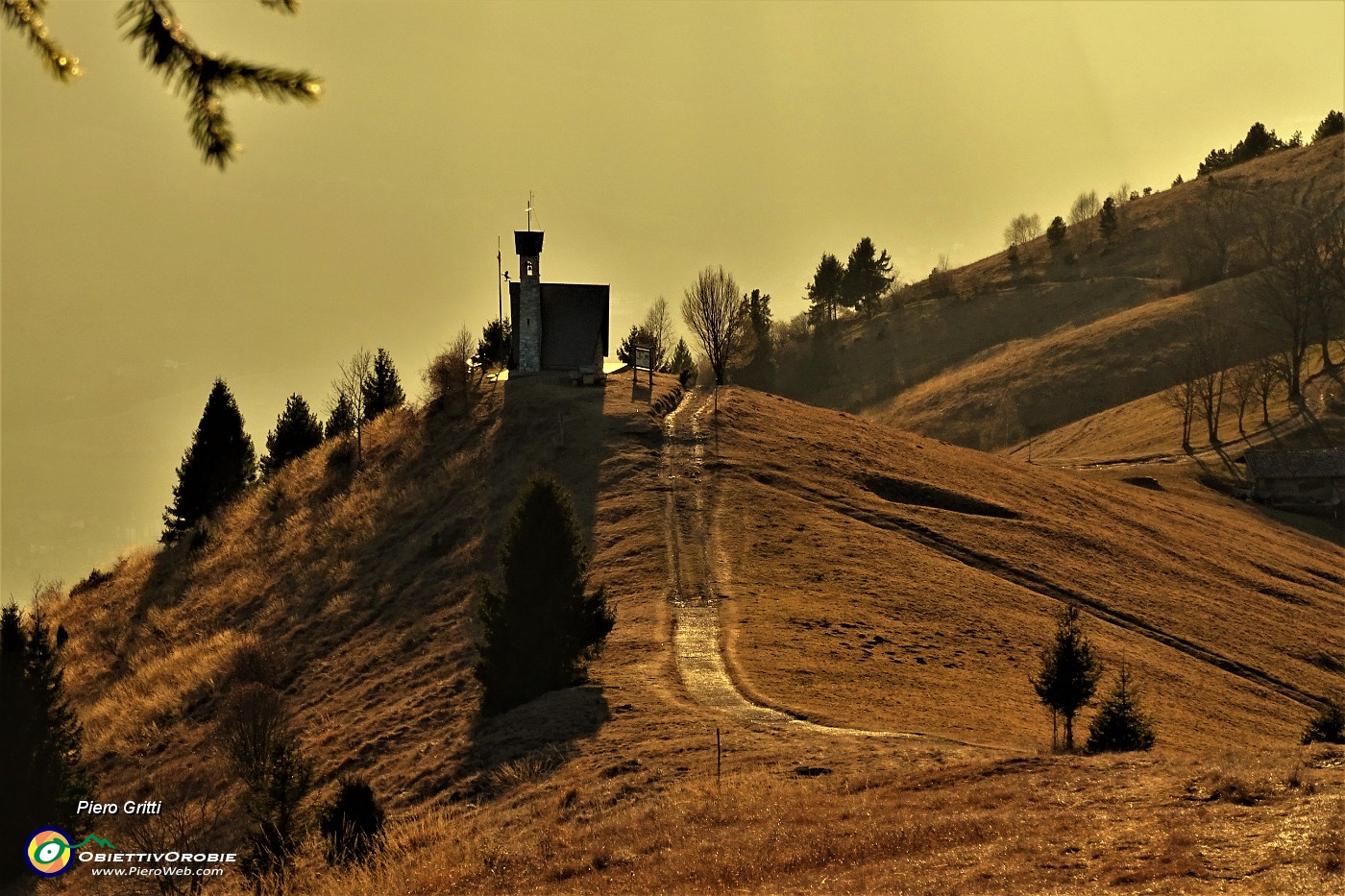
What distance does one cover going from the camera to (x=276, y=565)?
63688 millimetres

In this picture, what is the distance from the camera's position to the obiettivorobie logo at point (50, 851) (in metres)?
35.2

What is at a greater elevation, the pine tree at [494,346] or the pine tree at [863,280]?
the pine tree at [863,280]

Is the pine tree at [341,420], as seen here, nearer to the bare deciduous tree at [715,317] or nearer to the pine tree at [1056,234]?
the bare deciduous tree at [715,317]

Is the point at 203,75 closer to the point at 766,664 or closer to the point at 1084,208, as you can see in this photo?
the point at 766,664

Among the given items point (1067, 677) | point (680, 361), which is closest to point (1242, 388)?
point (680, 361)

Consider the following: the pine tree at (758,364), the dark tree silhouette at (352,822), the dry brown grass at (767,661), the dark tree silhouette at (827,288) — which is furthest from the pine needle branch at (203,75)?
the dark tree silhouette at (827,288)

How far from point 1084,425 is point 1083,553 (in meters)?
51.5

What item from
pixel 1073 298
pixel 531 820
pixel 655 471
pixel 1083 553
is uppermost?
pixel 1073 298

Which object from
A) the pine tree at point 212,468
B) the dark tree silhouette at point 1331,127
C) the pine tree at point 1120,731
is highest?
the dark tree silhouette at point 1331,127

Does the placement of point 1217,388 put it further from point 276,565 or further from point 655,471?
point 276,565

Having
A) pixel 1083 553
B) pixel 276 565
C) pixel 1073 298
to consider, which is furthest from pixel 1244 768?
pixel 1073 298

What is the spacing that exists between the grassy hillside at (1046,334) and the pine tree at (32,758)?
8565cm

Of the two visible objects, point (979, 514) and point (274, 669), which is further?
point (979, 514)

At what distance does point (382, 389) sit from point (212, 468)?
16244 millimetres
